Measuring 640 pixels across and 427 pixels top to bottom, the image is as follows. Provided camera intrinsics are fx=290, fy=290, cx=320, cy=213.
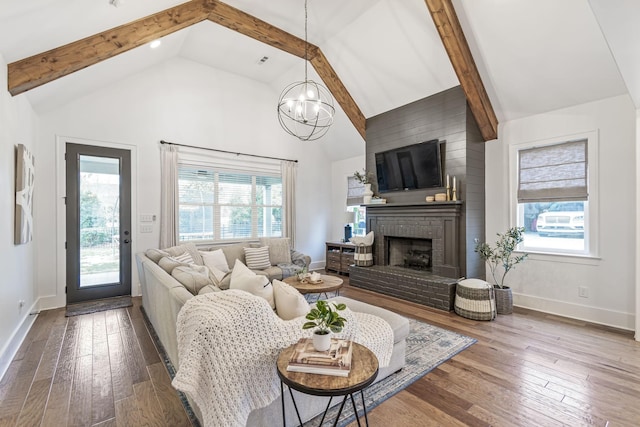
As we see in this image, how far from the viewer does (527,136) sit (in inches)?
164

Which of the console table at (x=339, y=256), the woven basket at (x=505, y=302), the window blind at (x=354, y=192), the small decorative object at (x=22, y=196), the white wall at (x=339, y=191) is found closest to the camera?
the small decorative object at (x=22, y=196)

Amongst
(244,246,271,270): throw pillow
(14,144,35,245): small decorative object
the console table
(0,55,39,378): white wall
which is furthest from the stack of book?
the console table

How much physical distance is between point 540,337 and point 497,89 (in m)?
3.25

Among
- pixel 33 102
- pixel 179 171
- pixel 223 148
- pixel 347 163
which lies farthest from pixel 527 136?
pixel 33 102

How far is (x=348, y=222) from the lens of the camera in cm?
696

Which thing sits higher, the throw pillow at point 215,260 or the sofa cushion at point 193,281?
the sofa cushion at point 193,281

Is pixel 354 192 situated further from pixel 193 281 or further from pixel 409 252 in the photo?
pixel 193 281

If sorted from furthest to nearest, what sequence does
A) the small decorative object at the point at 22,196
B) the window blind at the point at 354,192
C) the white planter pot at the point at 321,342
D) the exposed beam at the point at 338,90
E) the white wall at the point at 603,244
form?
the window blind at the point at 354,192 < the exposed beam at the point at 338,90 < the white wall at the point at 603,244 < the small decorative object at the point at 22,196 < the white planter pot at the point at 321,342

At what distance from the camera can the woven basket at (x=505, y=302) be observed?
3893 millimetres

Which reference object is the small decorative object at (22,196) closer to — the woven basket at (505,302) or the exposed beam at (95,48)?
the exposed beam at (95,48)

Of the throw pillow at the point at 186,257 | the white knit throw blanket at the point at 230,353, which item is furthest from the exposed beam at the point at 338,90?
the white knit throw blanket at the point at 230,353

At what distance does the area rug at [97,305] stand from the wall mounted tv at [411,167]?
15.3 ft

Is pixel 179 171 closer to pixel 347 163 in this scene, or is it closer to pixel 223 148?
pixel 223 148

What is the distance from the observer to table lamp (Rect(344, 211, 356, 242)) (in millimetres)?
6801
